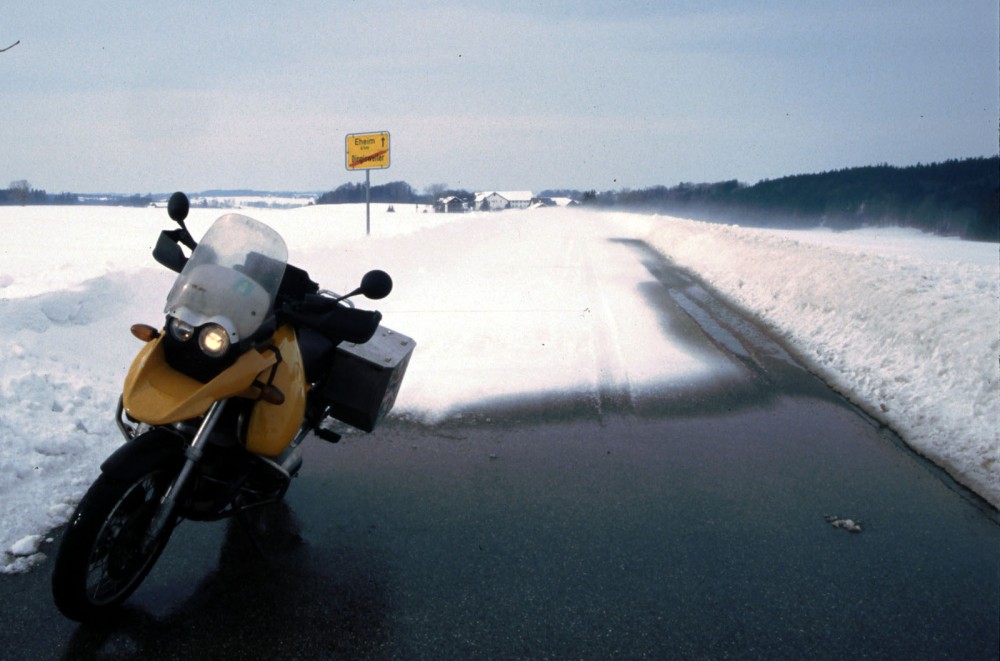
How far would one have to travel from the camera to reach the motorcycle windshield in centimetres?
277

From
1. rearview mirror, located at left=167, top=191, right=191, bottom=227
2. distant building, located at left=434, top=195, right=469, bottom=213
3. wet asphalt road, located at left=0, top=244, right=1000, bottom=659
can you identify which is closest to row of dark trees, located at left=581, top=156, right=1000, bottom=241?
distant building, located at left=434, top=195, right=469, bottom=213

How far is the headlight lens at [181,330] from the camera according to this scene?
272 centimetres

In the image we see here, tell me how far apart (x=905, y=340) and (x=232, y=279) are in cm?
772

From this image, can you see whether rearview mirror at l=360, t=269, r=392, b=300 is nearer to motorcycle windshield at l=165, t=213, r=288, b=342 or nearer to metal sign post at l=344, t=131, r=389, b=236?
motorcycle windshield at l=165, t=213, r=288, b=342

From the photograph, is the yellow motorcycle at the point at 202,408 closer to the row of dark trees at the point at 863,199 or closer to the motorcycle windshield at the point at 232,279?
the motorcycle windshield at the point at 232,279

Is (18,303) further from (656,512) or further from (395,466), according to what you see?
(656,512)

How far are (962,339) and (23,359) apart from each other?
29.7ft

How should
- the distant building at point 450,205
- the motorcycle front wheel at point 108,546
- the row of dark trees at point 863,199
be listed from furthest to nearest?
the distant building at point 450,205 < the row of dark trees at point 863,199 < the motorcycle front wheel at point 108,546

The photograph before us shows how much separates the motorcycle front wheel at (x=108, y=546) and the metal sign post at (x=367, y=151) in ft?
64.8

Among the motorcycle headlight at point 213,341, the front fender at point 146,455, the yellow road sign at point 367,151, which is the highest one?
the yellow road sign at point 367,151

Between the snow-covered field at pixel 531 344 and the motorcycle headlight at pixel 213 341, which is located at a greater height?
the motorcycle headlight at pixel 213 341

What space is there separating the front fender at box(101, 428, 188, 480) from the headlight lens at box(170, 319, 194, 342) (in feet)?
1.40

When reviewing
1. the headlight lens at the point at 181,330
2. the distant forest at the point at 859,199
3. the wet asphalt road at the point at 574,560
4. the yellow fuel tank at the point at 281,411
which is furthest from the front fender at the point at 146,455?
the distant forest at the point at 859,199

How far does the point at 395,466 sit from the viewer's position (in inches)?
183
